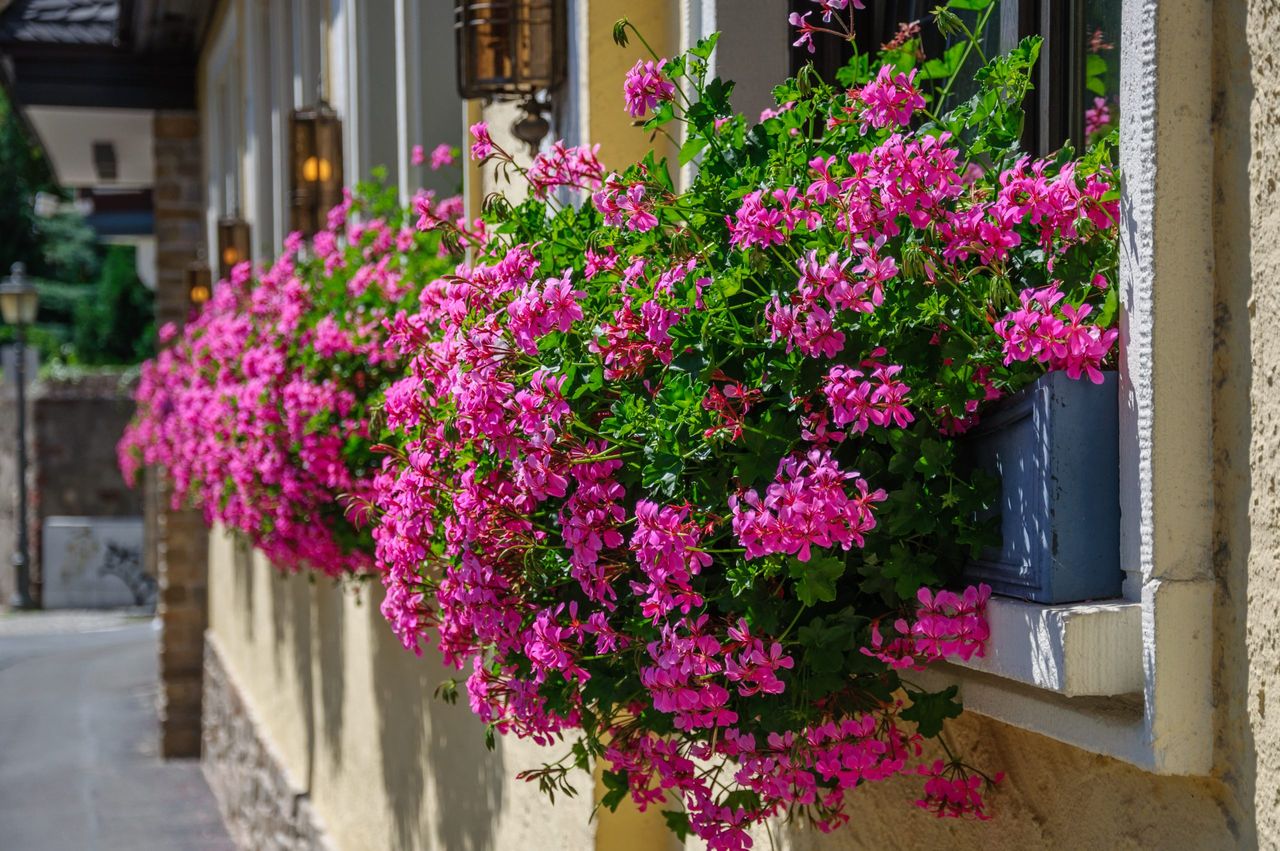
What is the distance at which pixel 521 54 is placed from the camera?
118 inches

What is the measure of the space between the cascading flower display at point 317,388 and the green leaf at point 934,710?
191 cm

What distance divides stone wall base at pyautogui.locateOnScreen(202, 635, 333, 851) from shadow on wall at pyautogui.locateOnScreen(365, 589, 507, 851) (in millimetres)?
1225

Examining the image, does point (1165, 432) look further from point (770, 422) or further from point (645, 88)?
point (645, 88)

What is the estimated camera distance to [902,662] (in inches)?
64.6

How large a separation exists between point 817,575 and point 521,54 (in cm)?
170

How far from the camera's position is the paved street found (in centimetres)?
888

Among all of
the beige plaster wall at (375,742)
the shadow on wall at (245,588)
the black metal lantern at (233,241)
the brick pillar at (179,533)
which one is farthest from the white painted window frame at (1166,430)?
the brick pillar at (179,533)

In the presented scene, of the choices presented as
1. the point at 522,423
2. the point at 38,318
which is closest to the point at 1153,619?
the point at 522,423

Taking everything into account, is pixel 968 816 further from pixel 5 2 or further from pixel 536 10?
pixel 5 2

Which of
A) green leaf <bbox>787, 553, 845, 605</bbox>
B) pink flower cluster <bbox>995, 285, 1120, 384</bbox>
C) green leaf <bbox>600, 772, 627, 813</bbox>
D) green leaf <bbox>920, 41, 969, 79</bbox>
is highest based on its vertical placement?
green leaf <bbox>920, 41, 969, 79</bbox>

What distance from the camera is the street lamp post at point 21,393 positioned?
19188 millimetres

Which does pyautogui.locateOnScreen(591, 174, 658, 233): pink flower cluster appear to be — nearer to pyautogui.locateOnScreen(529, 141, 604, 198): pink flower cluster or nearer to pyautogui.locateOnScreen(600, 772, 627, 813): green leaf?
pyautogui.locateOnScreen(529, 141, 604, 198): pink flower cluster

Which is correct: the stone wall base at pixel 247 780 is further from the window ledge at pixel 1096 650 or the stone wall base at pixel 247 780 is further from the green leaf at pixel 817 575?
the window ledge at pixel 1096 650

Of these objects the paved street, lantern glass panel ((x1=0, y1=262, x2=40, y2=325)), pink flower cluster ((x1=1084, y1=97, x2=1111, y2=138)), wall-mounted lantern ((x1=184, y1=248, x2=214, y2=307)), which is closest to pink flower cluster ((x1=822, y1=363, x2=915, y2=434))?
pink flower cluster ((x1=1084, y1=97, x2=1111, y2=138))
